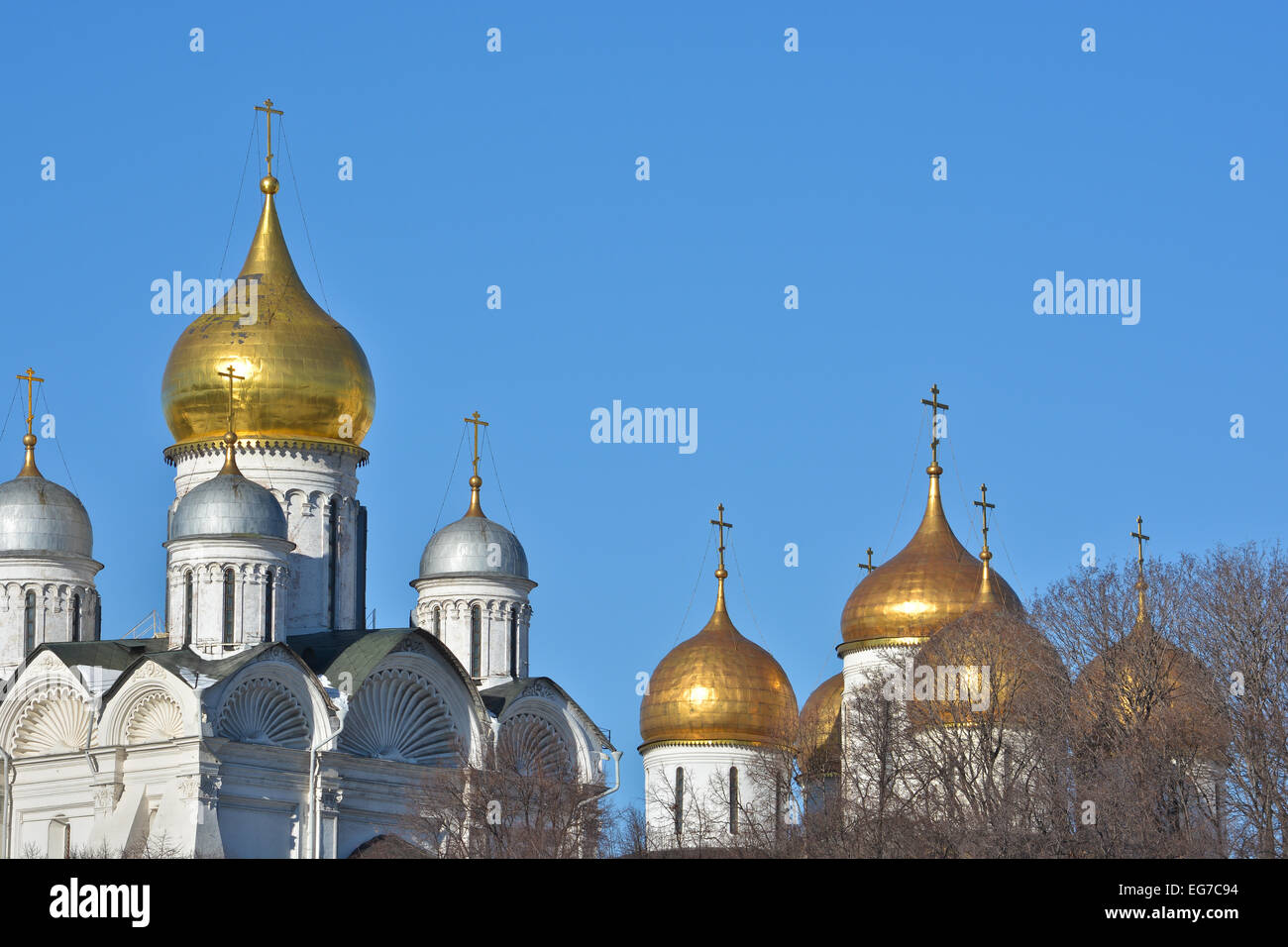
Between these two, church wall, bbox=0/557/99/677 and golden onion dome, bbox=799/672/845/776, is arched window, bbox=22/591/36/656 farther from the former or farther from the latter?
golden onion dome, bbox=799/672/845/776

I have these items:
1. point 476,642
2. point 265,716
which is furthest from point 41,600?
point 476,642

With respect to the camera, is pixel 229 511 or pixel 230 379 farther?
pixel 230 379

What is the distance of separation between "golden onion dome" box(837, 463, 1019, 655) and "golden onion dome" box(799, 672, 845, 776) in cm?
190

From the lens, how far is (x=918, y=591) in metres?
37.8

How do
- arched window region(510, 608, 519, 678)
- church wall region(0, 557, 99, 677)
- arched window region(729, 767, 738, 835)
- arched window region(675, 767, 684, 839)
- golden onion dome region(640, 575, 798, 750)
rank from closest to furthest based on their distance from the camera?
church wall region(0, 557, 99, 677) < arched window region(510, 608, 519, 678) < arched window region(729, 767, 738, 835) < arched window region(675, 767, 684, 839) < golden onion dome region(640, 575, 798, 750)

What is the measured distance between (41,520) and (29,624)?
162 centimetres

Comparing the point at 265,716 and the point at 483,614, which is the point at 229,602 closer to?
the point at 265,716

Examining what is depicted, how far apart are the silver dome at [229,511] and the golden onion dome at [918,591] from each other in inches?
355

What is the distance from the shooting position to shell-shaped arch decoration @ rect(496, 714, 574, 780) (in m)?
37.6

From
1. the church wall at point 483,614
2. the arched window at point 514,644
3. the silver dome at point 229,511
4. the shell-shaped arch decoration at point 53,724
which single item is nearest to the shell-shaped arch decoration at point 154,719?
the shell-shaped arch decoration at point 53,724

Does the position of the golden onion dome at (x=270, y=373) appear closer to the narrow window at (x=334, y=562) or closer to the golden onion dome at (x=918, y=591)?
the narrow window at (x=334, y=562)

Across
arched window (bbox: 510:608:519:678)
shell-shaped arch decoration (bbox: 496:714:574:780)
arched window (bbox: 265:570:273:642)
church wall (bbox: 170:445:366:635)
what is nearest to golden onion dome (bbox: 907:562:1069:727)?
shell-shaped arch decoration (bbox: 496:714:574:780)

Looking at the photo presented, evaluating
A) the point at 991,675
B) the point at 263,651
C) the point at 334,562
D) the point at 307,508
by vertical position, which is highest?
the point at 307,508
